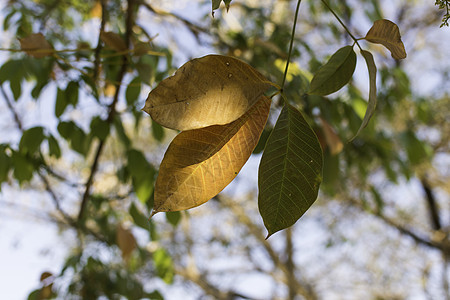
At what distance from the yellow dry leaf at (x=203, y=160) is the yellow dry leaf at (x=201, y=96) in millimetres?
26

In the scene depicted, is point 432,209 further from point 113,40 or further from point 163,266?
point 113,40

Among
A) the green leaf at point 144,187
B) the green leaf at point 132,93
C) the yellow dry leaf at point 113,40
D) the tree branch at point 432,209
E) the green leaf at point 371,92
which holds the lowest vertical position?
the green leaf at point 371,92

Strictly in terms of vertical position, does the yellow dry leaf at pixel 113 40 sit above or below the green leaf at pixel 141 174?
above

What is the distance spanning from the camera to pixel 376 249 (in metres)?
4.21

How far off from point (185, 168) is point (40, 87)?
758 mm

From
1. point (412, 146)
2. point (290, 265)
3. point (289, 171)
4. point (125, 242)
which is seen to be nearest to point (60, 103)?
point (125, 242)

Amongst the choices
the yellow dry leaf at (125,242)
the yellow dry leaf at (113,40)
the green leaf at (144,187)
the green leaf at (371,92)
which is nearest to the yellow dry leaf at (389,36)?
the green leaf at (371,92)

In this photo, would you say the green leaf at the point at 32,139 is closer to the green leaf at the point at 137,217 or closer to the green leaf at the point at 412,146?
the green leaf at the point at 137,217

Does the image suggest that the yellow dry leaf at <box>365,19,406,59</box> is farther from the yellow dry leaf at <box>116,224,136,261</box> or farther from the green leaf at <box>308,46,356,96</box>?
the yellow dry leaf at <box>116,224,136,261</box>

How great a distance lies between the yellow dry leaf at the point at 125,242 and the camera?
123cm

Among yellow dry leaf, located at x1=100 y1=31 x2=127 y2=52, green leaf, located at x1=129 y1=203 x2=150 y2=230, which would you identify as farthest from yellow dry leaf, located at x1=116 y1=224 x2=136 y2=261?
yellow dry leaf, located at x1=100 y1=31 x2=127 y2=52

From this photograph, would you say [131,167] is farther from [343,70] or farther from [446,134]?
[446,134]

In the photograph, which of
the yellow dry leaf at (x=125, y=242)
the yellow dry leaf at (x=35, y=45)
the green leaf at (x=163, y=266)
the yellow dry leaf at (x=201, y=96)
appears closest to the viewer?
the yellow dry leaf at (x=201, y=96)

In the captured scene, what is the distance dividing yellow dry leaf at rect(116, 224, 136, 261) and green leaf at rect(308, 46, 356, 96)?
878 millimetres
